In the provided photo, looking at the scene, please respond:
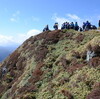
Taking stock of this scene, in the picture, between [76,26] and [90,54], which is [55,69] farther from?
[76,26]

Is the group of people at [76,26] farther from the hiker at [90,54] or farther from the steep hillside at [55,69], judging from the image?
the hiker at [90,54]

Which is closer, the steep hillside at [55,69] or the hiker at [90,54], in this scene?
the steep hillside at [55,69]

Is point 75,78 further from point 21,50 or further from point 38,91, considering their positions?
point 21,50

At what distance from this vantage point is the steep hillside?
94.7 ft

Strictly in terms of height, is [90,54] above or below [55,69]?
above

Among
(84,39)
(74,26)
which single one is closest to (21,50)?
(74,26)

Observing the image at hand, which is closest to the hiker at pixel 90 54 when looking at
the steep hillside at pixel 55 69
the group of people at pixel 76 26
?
the steep hillside at pixel 55 69

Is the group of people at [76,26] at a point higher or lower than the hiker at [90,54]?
higher

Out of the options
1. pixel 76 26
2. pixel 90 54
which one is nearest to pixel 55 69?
pixel 90 54

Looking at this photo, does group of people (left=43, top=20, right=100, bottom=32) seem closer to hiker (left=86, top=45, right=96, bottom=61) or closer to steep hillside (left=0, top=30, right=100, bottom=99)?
steep hillside (left=0, top=30, right=100, bottom=99)

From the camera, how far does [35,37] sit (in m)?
59.0

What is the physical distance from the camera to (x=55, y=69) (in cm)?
3750

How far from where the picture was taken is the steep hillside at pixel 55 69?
1137 inches

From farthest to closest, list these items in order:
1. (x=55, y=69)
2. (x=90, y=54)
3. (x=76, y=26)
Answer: (x=76, y=26), (x=55, y=69), (x=90, y=54)
